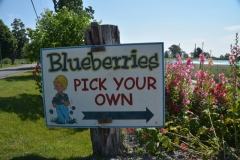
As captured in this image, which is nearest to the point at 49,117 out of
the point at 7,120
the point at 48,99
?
the point at 48,99

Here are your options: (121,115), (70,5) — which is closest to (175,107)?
(121,115)

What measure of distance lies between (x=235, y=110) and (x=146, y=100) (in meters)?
1.36

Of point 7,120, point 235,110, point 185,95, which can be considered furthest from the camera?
point 7,120

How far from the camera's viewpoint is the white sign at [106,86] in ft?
9.48

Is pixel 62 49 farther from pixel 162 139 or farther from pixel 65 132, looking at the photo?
pixel 65 132

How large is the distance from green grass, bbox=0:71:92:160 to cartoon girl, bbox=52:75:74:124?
2.05 feet

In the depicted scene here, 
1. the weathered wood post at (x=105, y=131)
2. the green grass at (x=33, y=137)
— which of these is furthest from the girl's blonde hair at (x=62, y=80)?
the green grass at (x=33, y=137)

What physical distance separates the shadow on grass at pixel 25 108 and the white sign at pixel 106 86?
11.5 ft

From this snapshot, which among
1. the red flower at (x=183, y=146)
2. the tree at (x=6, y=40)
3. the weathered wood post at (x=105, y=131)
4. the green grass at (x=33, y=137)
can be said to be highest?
the tree at (x=6, y=40)

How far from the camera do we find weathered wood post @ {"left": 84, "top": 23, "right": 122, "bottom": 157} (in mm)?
3088

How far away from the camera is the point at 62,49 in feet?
10.1

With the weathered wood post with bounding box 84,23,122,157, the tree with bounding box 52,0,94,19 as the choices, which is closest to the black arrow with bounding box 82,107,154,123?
the weathered wood post with bounding box 84,23,122,157

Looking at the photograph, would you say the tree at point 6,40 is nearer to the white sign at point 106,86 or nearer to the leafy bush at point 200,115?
the leafy bush at point 200,115

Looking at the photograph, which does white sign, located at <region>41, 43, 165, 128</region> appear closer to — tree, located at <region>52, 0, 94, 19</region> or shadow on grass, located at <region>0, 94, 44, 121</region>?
shadow on grass, located at <region>0, 94, 44, 121</region>
